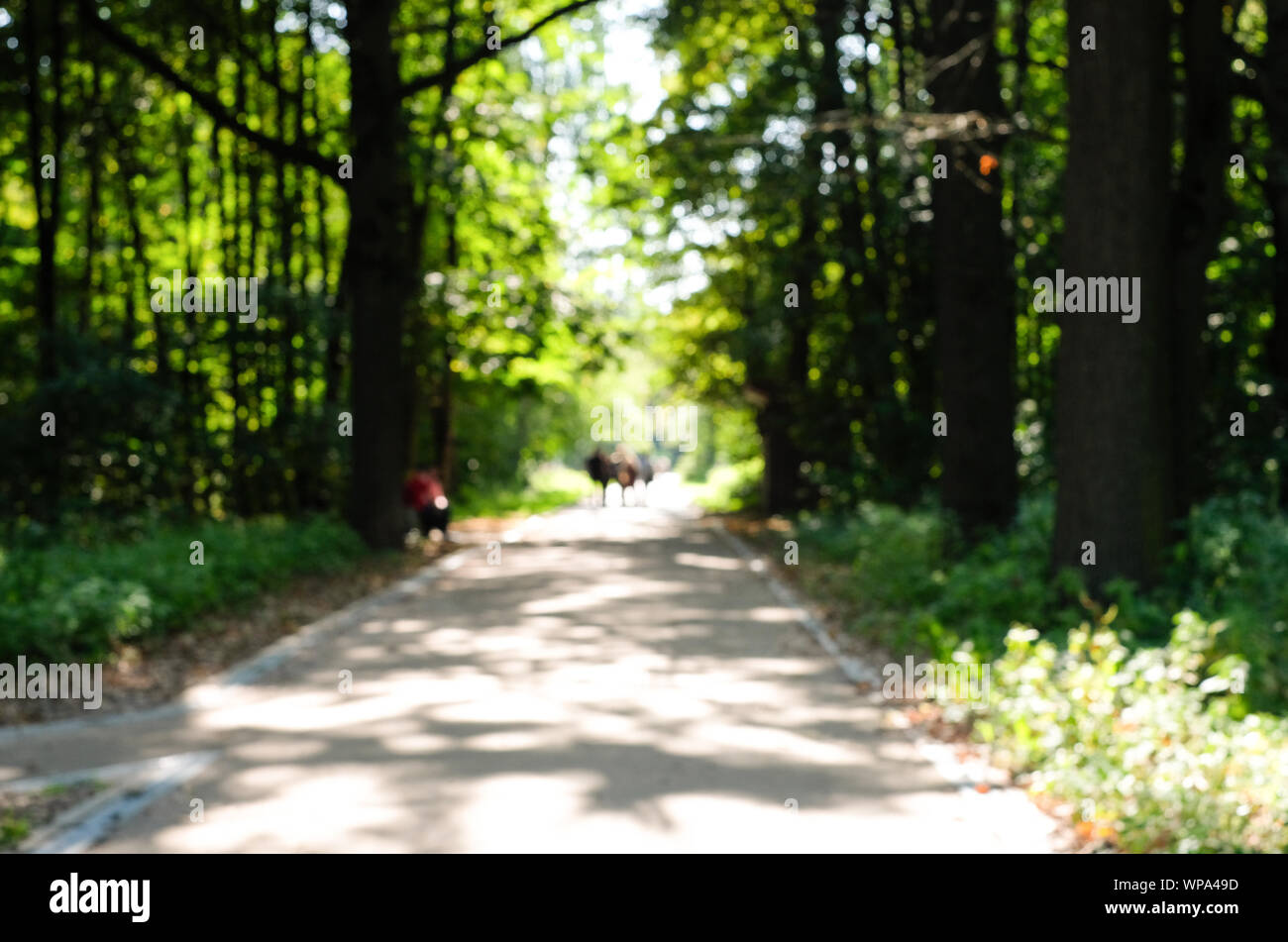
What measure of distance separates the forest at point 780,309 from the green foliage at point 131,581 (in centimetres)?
6

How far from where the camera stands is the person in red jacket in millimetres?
24391

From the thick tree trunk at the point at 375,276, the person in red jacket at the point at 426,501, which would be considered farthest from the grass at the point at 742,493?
the thick tree trunk at the point at 375,276

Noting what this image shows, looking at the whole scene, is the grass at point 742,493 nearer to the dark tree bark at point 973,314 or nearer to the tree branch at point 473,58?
the tree branch at point 473,58

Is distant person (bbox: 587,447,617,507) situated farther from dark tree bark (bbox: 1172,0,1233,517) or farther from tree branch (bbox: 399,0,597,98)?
dark tree bark (bbox: 1172,0,1233,517)

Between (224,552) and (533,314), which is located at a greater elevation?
(533,314)

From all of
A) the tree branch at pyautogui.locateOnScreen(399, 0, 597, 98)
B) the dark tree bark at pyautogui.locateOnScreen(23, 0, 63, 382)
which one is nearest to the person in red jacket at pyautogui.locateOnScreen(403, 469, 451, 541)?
the dark tree bark at pyautogui.locateOnScreen(23, 0, 63, 382)

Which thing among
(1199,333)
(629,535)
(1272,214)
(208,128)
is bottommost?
(629,535)

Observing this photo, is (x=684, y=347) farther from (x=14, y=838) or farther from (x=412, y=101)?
(x=14, y=838)

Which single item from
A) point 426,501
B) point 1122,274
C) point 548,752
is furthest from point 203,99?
point 548,752

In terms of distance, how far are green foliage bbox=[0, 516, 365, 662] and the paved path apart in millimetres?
1306

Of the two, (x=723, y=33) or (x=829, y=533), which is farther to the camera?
(x=723, y=33)

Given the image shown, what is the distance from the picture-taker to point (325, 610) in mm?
14984
